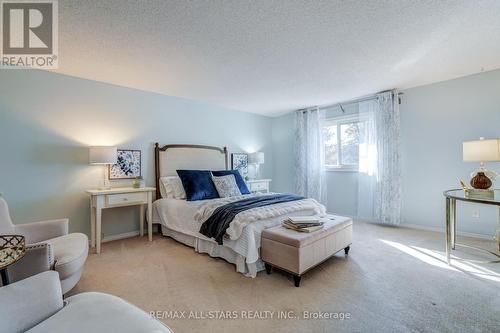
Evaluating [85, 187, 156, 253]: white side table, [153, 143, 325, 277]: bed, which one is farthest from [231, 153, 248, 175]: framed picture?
[85, 187, 156, 253]: white side table

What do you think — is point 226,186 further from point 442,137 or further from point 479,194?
point 442,137

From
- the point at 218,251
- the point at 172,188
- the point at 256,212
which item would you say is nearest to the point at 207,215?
the point at 218,251

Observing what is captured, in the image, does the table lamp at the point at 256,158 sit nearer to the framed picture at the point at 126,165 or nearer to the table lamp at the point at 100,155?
the framed picture at the point at 126,165

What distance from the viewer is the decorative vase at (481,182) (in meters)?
2.40

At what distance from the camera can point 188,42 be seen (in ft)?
7.39

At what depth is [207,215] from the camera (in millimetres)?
2672

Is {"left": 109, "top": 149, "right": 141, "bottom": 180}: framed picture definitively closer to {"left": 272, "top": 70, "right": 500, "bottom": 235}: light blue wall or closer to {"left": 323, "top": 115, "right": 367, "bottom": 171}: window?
{"left": 323, "top": 115, "right": 367, "bottom": 171}: window

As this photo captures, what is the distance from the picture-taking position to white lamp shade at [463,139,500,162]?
7.58 ft

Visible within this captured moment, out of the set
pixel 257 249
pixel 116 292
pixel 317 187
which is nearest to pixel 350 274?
pixel 257 249

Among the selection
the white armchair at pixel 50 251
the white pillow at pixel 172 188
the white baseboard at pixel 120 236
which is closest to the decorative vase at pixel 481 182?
the white pillow at pixel 172 188

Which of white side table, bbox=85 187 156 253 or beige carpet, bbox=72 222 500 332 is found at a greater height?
white side table, bbox=85 187 156 253

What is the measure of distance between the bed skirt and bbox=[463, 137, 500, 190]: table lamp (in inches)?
102

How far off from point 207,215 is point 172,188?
129cm

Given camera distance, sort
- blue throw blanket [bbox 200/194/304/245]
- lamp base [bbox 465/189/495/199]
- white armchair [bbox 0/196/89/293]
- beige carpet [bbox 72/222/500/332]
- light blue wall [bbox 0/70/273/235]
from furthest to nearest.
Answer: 1. light blue wall [bbox 0/70/273/235]
2. blue throw blanket [bbox 200/194/304/245]
3. lamp base [bbox 465/189/495/199]
4. beige carpet [bbox 72/222/500/332]
5. white armchair [bbox 0/196/89/293]
